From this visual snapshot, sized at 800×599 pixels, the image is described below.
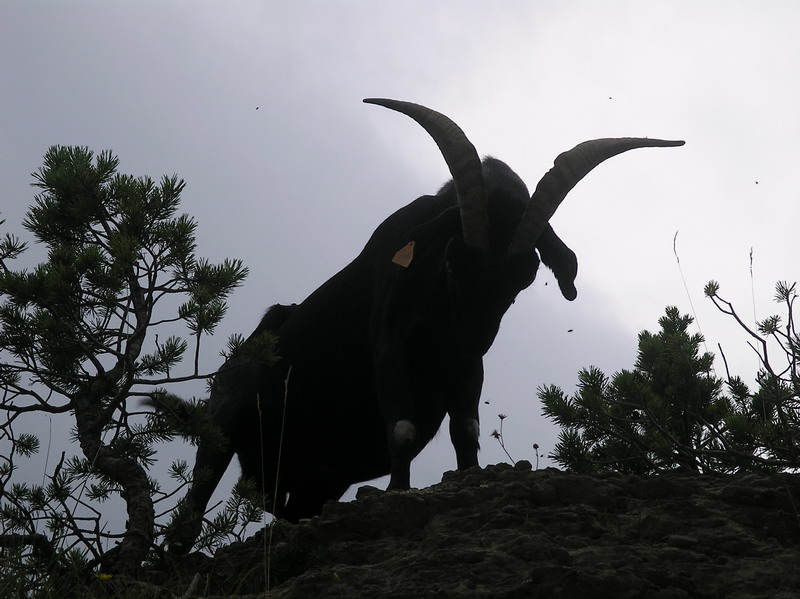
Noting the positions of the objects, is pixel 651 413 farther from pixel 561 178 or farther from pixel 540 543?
pixel 540 543

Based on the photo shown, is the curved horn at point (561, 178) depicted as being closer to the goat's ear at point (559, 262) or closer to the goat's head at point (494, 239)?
the goat's head at point (494, 239)

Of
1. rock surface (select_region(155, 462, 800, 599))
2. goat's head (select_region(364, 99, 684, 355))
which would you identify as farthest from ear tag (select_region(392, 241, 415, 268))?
rock surface (select_region(155, 462, 800, 599))

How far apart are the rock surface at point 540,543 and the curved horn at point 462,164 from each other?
1.53 metres

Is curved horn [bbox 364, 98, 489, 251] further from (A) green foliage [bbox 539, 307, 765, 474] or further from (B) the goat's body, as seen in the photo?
(A) green foliage [bbox 539, 307, 765, 474]

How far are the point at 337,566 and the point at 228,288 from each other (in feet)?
5.63

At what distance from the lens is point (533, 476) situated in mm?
3365

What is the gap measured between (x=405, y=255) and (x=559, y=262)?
894mm

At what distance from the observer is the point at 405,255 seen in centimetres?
491

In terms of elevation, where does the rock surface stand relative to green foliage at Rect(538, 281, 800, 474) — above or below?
below

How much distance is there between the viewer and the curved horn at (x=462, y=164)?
4.68 meters

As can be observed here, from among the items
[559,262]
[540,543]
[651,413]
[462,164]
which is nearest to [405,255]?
[462,164]

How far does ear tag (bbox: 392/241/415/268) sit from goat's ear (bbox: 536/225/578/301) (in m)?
0.73

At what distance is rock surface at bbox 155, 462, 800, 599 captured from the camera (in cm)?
242

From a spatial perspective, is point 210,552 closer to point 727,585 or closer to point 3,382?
point 3,382
